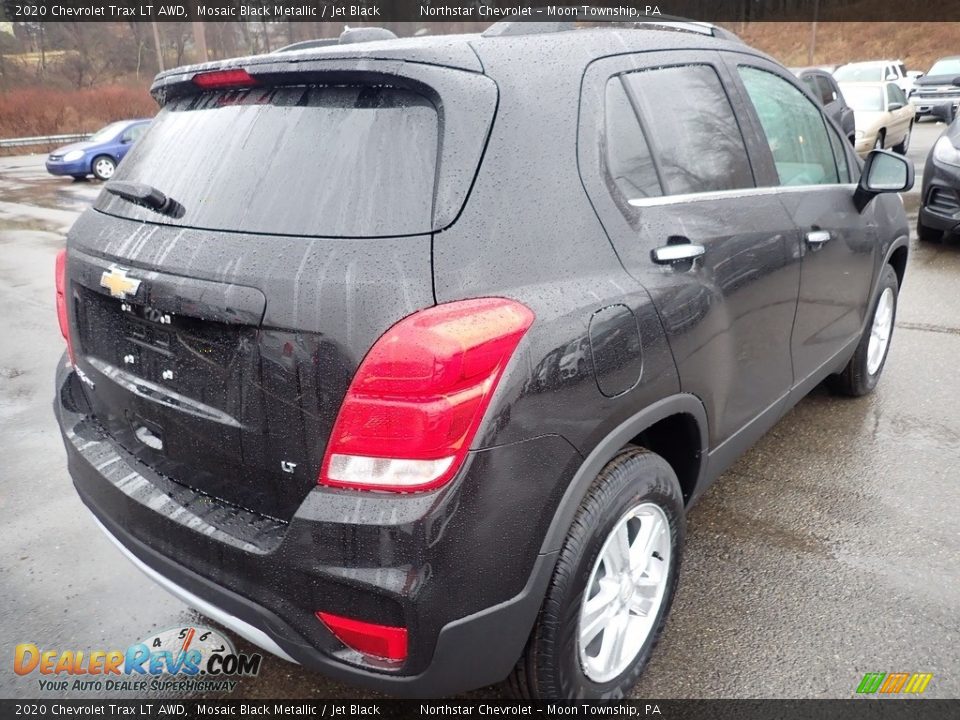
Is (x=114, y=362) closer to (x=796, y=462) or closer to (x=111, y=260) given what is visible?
(x=111, y=260)

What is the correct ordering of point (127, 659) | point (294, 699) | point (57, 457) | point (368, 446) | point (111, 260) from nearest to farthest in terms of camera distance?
point (368, 446)
point (111, 260)
point (294, 699)
point (127, 659)
point (57, 457)

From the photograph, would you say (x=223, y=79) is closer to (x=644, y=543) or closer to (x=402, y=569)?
(x=402, y=569)

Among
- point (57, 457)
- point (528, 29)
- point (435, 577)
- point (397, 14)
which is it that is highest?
point (397, 14)

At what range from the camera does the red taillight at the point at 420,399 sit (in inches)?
59.9

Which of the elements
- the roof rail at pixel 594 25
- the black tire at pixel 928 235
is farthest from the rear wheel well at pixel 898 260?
the black tire at pixel 928 235

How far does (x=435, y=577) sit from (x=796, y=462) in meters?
2.50

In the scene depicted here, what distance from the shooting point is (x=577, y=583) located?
1818 mm

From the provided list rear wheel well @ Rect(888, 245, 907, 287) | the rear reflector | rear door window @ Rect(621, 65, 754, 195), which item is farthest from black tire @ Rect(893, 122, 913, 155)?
the rear reflector

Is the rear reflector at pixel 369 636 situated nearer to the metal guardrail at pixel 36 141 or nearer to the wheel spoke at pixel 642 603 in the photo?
the wheel spoke at pixel 642 603

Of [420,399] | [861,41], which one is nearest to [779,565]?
[420,399]

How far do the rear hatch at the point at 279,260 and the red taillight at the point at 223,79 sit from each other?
0.02m

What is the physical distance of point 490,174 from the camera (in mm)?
1696

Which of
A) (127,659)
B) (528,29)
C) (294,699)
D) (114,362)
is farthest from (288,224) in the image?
(127,659)

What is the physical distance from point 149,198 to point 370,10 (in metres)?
26.7
